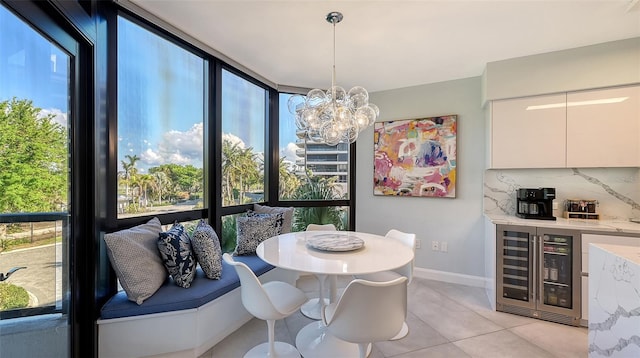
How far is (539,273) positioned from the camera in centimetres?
254

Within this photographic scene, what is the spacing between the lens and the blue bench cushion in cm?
179

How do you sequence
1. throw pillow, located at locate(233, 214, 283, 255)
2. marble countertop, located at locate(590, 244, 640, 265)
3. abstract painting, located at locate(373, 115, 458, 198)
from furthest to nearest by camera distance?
1. abstract painting, located at locate(373, 115, 458, 198)
2. throw pillow, located at locate(233, 214, 283, 255)
3. marble countertop, located at locate(590, 244, 640, 265)

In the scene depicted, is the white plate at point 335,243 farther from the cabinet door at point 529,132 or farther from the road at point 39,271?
the cabinet door at point 529,132

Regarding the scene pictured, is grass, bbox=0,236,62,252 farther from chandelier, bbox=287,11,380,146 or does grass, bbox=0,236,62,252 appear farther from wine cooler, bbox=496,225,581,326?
wine cooler, bbox=496,225,581,326

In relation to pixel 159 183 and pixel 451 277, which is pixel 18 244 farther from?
pixel 451 277

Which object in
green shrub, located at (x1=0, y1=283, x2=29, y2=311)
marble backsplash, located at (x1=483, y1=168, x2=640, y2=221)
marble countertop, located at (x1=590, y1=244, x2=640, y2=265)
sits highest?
marble backsplash, located at (x1=483, y1=168, x2=640, y2=221)

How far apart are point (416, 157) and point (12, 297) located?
3.59 m

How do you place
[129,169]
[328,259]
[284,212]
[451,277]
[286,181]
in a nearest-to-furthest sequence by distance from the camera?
[328,259] < [129,169] < [284,212] < [451,277] < [286,181]

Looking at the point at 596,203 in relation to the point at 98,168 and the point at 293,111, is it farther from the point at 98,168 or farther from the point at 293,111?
the point at 98,168

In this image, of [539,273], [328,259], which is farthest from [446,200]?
[328,259]

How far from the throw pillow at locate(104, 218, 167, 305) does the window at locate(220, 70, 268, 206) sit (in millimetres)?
1039

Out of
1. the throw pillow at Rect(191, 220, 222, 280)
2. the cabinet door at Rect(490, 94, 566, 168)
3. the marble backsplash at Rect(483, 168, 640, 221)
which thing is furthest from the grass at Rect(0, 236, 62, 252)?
the marble backsplash at Rect(483, 168, 640, 221)

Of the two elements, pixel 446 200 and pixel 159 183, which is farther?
pixel 446 200

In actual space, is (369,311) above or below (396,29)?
below
